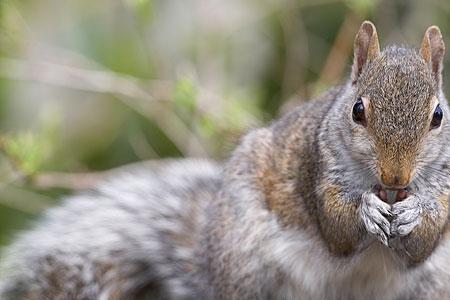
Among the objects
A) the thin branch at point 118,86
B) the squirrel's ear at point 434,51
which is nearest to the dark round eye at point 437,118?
the squirrel's ear at point 434,51

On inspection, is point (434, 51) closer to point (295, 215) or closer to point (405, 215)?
point (405, 215)

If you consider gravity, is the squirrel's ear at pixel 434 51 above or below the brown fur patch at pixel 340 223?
above

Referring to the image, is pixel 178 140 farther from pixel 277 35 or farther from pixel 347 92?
pixel 347 92

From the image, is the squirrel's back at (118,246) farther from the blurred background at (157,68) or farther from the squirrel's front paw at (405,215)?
the squirrel's front paw at (405,215)

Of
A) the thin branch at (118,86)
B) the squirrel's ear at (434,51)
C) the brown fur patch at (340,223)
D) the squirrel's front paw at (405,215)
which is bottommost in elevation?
the squirrel's front paw at (405,215)

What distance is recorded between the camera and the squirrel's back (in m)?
3.25

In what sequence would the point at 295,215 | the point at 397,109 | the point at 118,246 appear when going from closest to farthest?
the point at 397,109, the point at 295,215, the point at 118,246

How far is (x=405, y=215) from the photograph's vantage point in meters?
2.59

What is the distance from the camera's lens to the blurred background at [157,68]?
4.25m

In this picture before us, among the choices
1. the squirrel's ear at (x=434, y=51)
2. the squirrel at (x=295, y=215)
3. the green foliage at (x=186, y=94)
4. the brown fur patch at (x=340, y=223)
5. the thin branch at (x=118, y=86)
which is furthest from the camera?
the thin branch at (x=118, y=86)

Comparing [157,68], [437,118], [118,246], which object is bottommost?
[437,118]

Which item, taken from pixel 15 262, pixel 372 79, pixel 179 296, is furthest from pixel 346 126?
pixel 15 262

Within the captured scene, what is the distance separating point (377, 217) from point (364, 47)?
0.45 m

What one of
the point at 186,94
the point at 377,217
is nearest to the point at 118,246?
the point at 186,94
